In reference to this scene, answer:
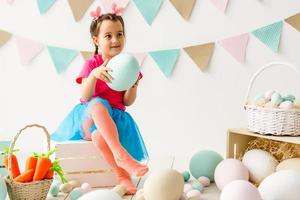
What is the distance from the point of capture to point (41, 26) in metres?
2.61

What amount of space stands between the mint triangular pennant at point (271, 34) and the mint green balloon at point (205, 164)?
89 cm

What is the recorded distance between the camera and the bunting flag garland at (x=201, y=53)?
8.21 feet

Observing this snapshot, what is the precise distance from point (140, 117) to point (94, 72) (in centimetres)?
101

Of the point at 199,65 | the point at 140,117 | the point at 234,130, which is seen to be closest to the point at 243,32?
the point at 199,65

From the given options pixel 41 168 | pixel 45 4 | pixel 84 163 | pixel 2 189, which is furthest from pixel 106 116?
pixel 45 4

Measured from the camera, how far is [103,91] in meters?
1.70

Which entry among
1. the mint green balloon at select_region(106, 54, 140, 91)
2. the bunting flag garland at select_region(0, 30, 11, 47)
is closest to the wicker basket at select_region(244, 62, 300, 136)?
the mint green balloon at select_region(106, 54, 140, 91)

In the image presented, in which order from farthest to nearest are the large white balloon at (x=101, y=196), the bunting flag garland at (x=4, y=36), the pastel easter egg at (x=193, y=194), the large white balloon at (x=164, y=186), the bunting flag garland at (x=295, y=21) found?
the bunting flag garland at (x=4, y=36) → the bunting flag garland at (x=295, y=21) → the pastel easter egg at (x=193, y=194) → the large white balloon at (x=164, y=186) → the large white balloon at (x=101, y=196)

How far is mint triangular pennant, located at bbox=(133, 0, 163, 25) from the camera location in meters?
2.54

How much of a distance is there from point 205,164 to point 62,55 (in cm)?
116

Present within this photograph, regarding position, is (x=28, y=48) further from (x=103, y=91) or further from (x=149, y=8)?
(x=103, y=91)

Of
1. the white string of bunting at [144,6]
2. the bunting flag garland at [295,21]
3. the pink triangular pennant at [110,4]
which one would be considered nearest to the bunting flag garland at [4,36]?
the white string of bunting at [144,6]

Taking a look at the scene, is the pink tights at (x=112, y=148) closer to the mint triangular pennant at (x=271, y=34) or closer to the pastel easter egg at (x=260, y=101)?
the pastel easter egg at (x=260, y=101)

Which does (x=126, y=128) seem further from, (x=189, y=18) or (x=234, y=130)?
(x=189, y=18)
